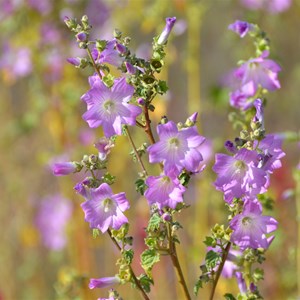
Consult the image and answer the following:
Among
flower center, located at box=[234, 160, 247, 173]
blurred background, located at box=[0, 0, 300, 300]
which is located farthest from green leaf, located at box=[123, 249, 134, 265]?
blurred background, located at box=[0, 0, 300, 300]

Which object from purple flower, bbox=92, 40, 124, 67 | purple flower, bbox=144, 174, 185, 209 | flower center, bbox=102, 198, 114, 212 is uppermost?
purple flower, bbox=92, 40, 124, 67

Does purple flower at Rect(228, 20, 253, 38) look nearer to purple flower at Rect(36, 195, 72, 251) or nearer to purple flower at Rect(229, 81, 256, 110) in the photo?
purple flower at Rect(229, 81, 256, 110)

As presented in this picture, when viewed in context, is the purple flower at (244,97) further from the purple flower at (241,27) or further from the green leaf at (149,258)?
the green leaf at (149,258)

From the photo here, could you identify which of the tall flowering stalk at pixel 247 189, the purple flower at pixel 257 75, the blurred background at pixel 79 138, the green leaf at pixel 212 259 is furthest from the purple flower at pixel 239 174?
the blurred background at pixel 79 138

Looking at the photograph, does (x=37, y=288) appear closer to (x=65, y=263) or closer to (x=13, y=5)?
(x=65, y=263)

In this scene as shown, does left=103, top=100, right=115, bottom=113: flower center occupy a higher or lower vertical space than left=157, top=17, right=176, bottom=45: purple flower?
lower
